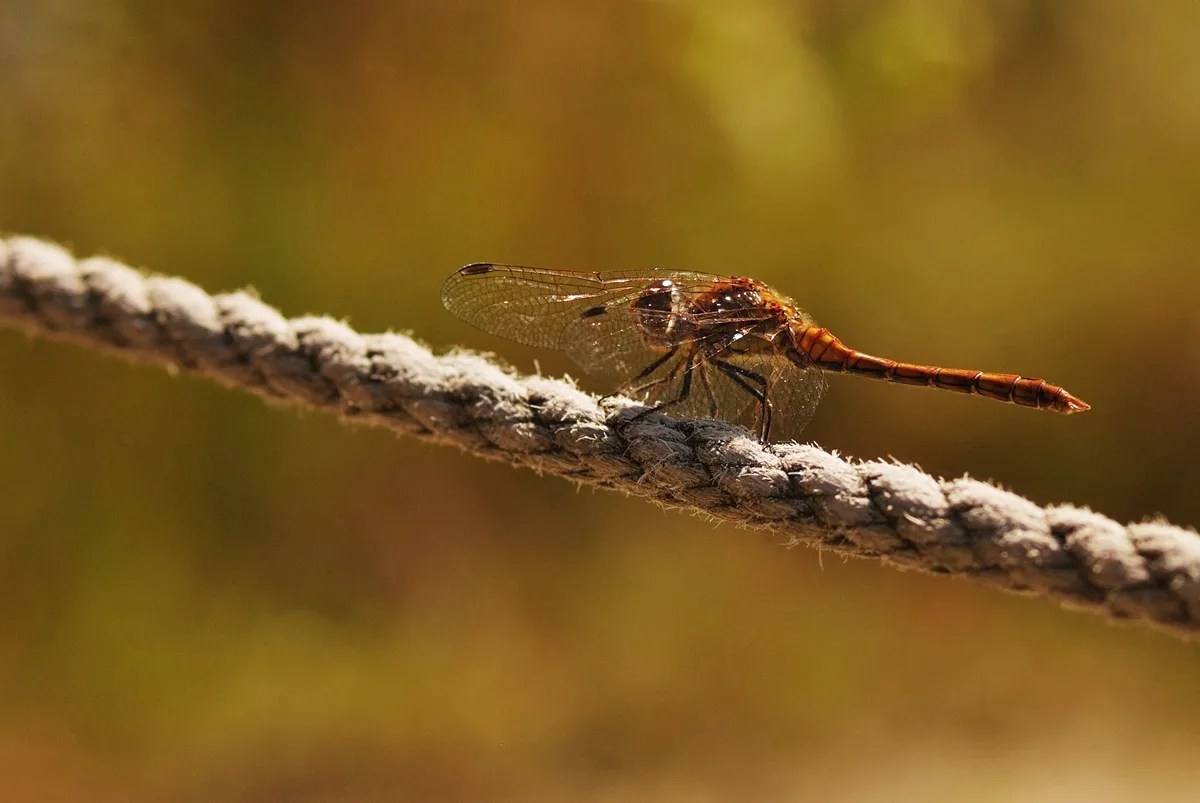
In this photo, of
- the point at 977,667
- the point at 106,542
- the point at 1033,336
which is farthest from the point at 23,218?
the point at 977,667

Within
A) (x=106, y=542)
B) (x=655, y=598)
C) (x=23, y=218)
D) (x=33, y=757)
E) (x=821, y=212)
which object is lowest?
(x=33, y=757)

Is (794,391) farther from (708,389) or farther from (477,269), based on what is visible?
(477,269)

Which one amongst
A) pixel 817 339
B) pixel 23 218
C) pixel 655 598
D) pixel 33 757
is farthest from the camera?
pixel 655 598

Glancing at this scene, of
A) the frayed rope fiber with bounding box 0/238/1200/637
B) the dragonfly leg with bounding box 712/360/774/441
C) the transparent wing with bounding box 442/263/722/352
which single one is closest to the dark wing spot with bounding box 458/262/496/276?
the transparent wing with bounding box 442/263/722/352

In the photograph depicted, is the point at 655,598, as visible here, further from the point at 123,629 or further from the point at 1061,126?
the point at 1061,126

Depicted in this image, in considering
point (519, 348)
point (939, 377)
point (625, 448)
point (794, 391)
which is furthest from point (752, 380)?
point (519, 348)

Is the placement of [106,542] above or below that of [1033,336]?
below

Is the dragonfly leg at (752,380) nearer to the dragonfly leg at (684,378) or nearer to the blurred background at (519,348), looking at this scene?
the dragonfly leg at (684,378)

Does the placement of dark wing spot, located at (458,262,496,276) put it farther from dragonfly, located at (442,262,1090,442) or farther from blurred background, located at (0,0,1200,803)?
blurred background, located at (0,0,1200,803)
